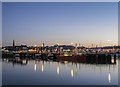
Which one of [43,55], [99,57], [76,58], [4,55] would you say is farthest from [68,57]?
[4,55]

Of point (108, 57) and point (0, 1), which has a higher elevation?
point (0, 1)

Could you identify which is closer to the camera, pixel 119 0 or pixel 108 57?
pixel 119 0

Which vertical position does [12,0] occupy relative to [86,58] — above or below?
above

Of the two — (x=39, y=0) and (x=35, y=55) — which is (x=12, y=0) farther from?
(x=35, y=55)

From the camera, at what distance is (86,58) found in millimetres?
34156

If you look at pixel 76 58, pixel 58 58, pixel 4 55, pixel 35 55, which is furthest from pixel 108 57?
pixel 4 55

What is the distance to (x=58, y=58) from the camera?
37.0m

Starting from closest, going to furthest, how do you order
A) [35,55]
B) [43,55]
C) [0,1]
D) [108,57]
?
[0,1]
[108,57]
[43,55]
[35,55]

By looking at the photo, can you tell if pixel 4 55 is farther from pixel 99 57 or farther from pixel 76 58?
pixel 99 57

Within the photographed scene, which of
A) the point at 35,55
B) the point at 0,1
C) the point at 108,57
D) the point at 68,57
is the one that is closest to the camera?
the point at 0,1

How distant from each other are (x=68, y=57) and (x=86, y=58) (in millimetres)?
3755

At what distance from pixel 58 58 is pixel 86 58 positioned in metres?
6.38

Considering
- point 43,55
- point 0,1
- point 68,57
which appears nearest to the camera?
point 0,1

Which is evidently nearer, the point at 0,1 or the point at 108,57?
the point at 0,1
